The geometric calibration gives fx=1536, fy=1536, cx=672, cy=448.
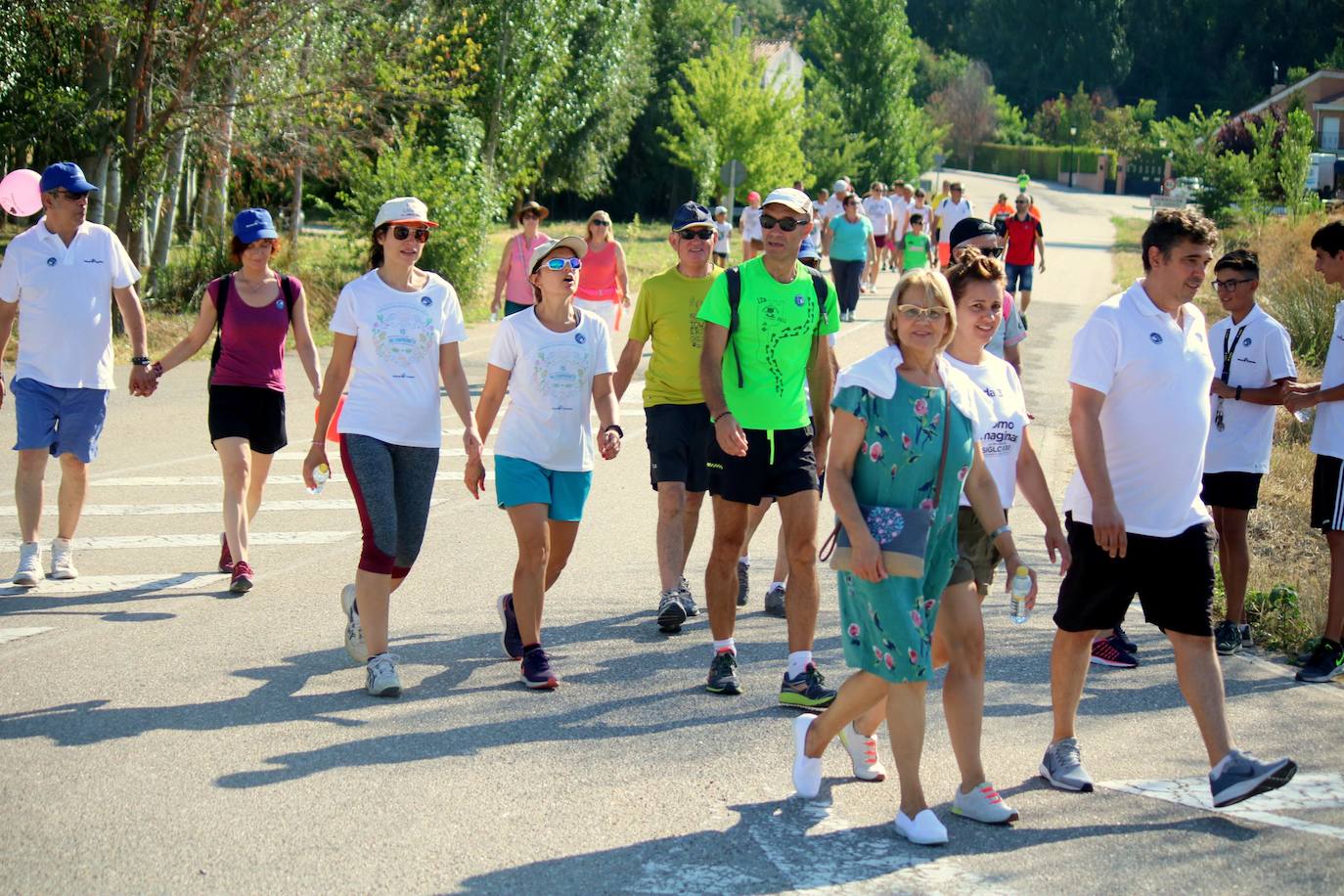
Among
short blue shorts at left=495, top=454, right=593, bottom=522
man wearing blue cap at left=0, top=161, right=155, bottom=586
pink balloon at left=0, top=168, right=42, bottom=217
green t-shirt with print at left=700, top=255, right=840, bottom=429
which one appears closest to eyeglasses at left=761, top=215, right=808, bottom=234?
green t-shirt with print at left=700, top=255, right=840, bottom=429

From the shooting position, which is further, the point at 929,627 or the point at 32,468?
the point at 32,468

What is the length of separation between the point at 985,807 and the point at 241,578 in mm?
4503

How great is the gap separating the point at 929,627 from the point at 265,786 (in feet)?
7.51

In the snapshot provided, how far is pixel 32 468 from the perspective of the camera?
26.6 feet

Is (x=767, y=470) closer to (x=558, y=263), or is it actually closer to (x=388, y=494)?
(x=558, y=263)

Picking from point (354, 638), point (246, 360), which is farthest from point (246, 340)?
point (354, 638)

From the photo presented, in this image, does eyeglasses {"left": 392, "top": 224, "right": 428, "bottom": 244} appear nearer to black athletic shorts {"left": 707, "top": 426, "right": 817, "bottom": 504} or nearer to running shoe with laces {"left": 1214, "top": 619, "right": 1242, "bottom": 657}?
black athletic shorts {"left": 707, "top": 426, "right": 817, "bottom": 504}

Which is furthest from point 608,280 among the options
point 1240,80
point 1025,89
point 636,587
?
point 1025,89

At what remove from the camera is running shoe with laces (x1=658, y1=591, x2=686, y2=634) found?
24.1ft

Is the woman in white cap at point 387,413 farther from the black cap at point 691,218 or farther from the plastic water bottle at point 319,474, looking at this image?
the black cap at point 691,218

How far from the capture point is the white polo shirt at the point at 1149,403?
5.32m

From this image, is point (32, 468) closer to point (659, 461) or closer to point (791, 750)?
point (659, 461)

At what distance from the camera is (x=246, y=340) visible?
8.09 m

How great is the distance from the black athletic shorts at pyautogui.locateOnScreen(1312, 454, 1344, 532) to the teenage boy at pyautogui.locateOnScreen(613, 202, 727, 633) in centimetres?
285
